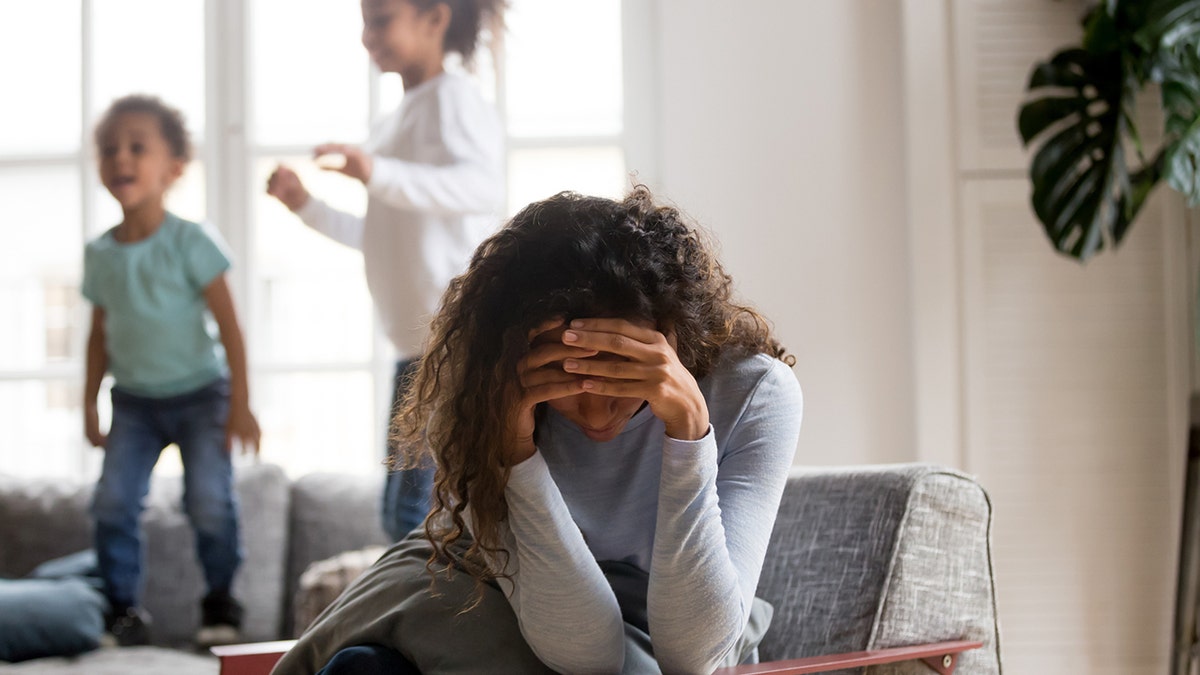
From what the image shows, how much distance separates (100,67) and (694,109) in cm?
171

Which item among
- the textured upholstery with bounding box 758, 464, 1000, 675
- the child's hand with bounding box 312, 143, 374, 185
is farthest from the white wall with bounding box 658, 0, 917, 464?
the textured upholstery with bounding box 758, 464, 1000, 675

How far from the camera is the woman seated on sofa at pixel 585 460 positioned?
1.14 metres

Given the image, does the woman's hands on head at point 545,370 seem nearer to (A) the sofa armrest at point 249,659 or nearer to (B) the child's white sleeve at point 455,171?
(A) the sofa armrest at point 249,659

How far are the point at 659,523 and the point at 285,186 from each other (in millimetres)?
1573

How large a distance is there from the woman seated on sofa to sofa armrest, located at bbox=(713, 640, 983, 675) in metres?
0.05

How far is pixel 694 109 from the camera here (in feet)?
10.1

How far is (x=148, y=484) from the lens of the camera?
2703 mm

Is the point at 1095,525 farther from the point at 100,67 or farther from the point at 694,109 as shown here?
the point at 100,67

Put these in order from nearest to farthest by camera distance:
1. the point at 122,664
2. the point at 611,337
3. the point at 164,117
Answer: the point at 611,337 → the point at 122,664 → the point at 164,117

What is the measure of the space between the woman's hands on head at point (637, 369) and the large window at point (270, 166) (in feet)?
7.08

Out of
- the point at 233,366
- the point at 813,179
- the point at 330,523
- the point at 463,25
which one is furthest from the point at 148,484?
the point at 813,179

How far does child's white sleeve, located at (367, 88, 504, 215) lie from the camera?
7.66 ft

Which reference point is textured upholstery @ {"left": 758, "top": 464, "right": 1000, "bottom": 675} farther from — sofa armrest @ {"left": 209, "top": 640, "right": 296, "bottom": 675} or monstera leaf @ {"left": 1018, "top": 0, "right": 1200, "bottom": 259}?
monstera leaf @ {"left": 1018, "top": 0, "right": 1200, "bottom": 259}

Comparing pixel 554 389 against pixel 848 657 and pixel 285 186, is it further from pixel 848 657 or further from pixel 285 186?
pixel 285 186
